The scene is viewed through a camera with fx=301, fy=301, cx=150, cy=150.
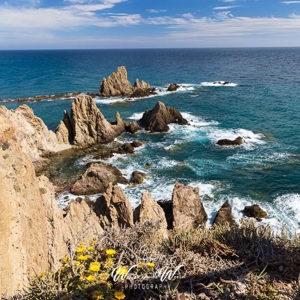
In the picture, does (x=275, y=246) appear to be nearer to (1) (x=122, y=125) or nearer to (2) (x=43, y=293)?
(2) (x=43, y=293)

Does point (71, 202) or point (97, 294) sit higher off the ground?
point (97, 294)

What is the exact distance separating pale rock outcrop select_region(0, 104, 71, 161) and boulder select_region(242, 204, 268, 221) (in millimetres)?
26572

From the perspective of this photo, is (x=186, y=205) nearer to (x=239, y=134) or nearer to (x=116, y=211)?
(x=116, y=211)

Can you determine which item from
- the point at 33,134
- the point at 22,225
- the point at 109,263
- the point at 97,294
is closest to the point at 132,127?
the point at 33,134

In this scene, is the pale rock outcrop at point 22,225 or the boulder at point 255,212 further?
the boulder at point 255,212

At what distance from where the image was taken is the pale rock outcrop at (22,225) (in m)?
7.51

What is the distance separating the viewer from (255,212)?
26453mm

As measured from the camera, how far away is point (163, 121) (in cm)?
5338

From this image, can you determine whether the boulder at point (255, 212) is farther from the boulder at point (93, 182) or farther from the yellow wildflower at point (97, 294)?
the yellow wildflower at point (97, 294)

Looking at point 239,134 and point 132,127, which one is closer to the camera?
point 239,134

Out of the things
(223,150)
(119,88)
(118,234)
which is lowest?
(223,150)

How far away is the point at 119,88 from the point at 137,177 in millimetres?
55868

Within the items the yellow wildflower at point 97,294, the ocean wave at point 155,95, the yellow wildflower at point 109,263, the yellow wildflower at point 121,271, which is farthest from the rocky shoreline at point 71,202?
the ocean wave at point 155,95

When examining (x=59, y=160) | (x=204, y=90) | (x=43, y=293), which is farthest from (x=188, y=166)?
(x=204, y=90)
